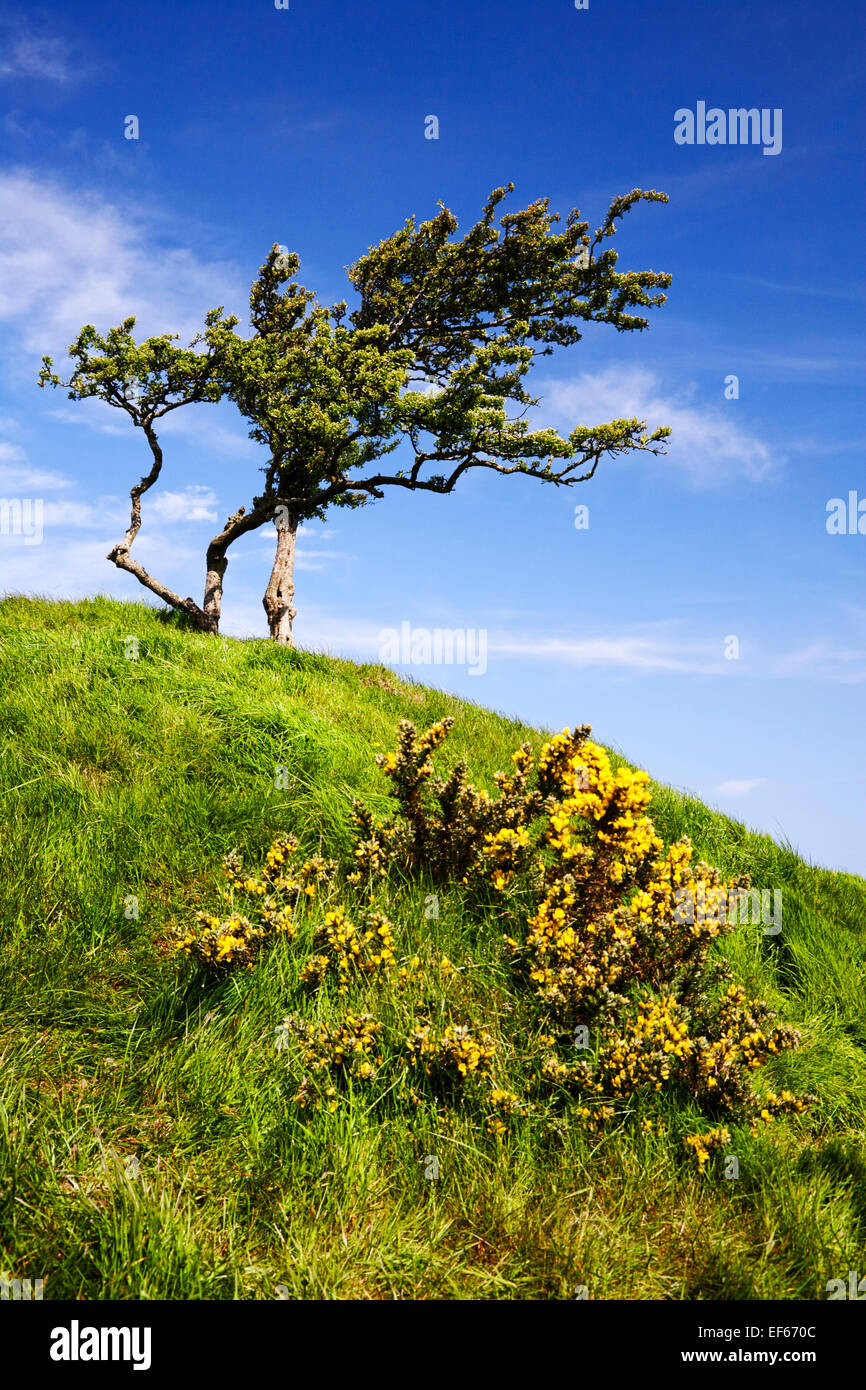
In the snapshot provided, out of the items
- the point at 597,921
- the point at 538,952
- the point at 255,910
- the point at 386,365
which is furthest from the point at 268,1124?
the point at 386,365

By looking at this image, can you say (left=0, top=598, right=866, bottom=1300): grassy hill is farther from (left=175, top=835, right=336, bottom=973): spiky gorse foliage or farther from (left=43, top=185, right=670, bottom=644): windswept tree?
(left=43, top=185, right=670, bottom=644): windswept tree

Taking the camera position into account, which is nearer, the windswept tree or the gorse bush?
the gorse bush

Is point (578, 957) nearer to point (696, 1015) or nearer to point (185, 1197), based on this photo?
point (696, 1015)

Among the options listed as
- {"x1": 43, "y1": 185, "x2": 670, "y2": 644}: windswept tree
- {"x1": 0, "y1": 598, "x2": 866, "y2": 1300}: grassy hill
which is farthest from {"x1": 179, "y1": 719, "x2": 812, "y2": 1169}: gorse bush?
{"x1": 43, "y1": 185, "x2": 670, "y2": 644}: windswept tree

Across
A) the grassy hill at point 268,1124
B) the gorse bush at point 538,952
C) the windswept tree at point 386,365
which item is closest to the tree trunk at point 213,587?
the windswept tree at point 386,365

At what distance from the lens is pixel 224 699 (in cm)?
712

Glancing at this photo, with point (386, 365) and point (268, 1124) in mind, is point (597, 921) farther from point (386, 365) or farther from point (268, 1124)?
point (386, 365)

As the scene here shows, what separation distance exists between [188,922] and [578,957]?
2.44 m

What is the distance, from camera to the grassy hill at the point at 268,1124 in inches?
117

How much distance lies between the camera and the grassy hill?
297 cm

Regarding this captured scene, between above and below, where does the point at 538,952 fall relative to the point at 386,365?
below

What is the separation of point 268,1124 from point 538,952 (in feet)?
5.71

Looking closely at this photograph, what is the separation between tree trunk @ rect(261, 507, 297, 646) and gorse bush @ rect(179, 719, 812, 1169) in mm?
11518

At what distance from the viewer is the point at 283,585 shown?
16.8 meters
